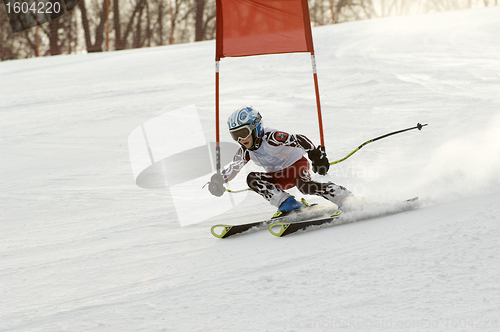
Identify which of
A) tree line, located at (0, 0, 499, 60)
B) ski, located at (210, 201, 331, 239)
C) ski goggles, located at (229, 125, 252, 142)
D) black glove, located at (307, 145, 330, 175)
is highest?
ski goggles, located at (229, 125, 252, 142)

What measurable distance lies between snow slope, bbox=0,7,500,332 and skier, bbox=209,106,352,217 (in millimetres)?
477

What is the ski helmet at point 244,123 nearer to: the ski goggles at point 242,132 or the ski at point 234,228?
the ski goggles at point 242,132

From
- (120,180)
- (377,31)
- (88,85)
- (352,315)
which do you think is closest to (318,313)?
(352,315)

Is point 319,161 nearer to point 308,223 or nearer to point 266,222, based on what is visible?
point 308,223

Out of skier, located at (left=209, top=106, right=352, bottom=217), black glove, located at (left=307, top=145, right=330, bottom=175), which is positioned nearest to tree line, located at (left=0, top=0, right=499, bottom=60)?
skier, located at (left=209, top=106, right=352, bottom=217)

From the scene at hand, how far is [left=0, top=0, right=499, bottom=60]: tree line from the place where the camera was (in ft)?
62.6

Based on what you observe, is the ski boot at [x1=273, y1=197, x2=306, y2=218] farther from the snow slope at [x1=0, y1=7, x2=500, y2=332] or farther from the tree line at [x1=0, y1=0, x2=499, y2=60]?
the tree line at [x1=0, y1=0, x2=499, y2=60]

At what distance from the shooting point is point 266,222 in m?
4.75

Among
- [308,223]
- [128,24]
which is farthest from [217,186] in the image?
[128,24]

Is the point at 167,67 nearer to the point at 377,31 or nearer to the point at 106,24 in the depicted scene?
the point at 106,24

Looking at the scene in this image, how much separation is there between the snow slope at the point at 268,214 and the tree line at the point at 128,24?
5.66m

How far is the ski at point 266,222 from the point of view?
4.58m

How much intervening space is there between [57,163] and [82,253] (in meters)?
4.18

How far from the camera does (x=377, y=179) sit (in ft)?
21.9
